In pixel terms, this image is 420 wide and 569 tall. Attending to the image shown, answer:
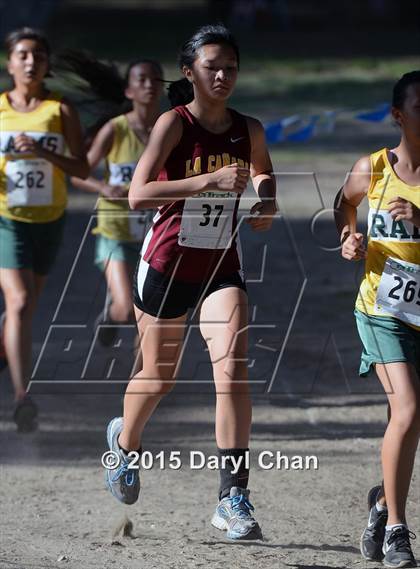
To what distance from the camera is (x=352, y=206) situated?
4859 millimetres

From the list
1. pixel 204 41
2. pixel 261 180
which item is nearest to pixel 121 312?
pixel 261 180

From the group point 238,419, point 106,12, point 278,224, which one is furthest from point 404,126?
point 106,12

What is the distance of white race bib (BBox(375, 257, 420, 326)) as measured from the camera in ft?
15.1

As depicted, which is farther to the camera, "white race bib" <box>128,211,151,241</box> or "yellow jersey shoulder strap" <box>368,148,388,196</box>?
"white race bib" <box>128,211,151,241</box>

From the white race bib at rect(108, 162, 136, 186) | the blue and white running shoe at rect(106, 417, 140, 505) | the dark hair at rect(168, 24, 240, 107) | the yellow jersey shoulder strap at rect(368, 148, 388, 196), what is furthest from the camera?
the white race bib at rect(108, 162, 136, 186)

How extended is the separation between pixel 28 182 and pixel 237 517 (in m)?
2.71

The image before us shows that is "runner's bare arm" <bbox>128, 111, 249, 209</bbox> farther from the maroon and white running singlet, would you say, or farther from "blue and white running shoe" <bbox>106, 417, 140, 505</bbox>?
"blue and white running shoe" <bbox>106, 417, 140, 505</bbox>

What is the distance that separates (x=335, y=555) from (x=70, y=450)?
6.28 ft

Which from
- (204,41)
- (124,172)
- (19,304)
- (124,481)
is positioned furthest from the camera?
(124,172)

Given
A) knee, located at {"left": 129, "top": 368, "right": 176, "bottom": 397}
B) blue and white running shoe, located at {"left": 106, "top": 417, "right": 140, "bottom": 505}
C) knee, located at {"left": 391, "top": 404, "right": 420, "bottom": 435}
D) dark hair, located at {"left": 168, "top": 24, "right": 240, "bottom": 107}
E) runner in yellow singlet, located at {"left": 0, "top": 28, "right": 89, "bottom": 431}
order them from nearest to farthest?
knee, located at {"left": 391, "top": 404, "right": 420, "bottom": 435}
dark hair, located at {"left": 168, "top": 24, "right": 240, "bottom": 107}
knee, located at {"left": 129, "top": 368, "right": 176, "bottom": 397}
blue and white running shoe, located at {"left": 106, "top": 417, "right": 140, "bottom": 505}
runner in yellow singlet, located at {"left": 0, "top": 28, "right": 89, "bottom": 431}

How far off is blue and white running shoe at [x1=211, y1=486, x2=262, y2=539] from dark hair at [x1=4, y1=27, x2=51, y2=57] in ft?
9.94

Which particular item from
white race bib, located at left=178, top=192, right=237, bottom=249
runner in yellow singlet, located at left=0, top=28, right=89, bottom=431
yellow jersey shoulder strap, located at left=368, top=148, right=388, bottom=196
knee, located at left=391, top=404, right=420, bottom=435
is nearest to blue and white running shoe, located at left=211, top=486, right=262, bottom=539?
knee, located at left=391, top=404, right=420, bottom=435

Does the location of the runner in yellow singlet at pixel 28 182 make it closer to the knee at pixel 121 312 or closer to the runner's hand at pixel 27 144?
the runner's hand at pixel 27 144

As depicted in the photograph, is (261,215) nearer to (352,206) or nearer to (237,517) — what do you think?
(352,206)
